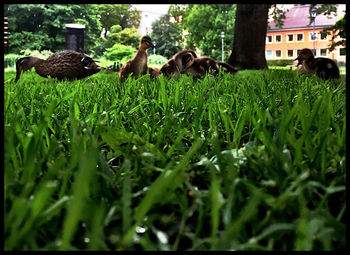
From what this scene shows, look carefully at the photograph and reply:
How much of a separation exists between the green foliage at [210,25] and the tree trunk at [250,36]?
31.1 meters

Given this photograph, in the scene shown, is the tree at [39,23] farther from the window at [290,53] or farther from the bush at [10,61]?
the window at [290,53]

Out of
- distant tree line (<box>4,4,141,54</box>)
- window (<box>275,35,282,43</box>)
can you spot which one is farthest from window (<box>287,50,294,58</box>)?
distant tree line (<box>4,4,141,54</box>)

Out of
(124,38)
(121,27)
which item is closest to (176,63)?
(124,38)

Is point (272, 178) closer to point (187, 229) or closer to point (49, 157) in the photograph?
point (187, 229)

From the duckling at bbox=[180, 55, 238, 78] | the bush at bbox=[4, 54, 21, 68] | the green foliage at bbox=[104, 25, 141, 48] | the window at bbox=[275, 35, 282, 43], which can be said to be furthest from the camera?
the window at bbox=[275, 35, 282, 43]

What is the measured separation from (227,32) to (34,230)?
42.8 metres

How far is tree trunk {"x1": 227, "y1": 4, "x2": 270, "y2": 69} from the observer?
31.0 feet

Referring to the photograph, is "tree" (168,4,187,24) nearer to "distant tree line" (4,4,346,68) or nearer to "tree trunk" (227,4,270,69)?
"distant tree line" (4,4,346,68)

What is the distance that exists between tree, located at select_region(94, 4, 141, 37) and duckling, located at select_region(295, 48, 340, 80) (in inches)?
1741

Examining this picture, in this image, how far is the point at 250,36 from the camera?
9539mm

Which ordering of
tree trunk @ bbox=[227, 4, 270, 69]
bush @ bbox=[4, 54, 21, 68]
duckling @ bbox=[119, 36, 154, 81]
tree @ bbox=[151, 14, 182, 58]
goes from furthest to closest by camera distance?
tree @ bbox=[151, 14, 182, 58] < bush @ bbox=[4, 54, 21, 68] < tree trunk @ bbox=[227, 4, 270, 69] < duckling @ bbox=[119, 36, 154, 81]

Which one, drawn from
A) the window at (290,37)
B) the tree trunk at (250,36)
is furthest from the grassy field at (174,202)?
the window at (290,37)
